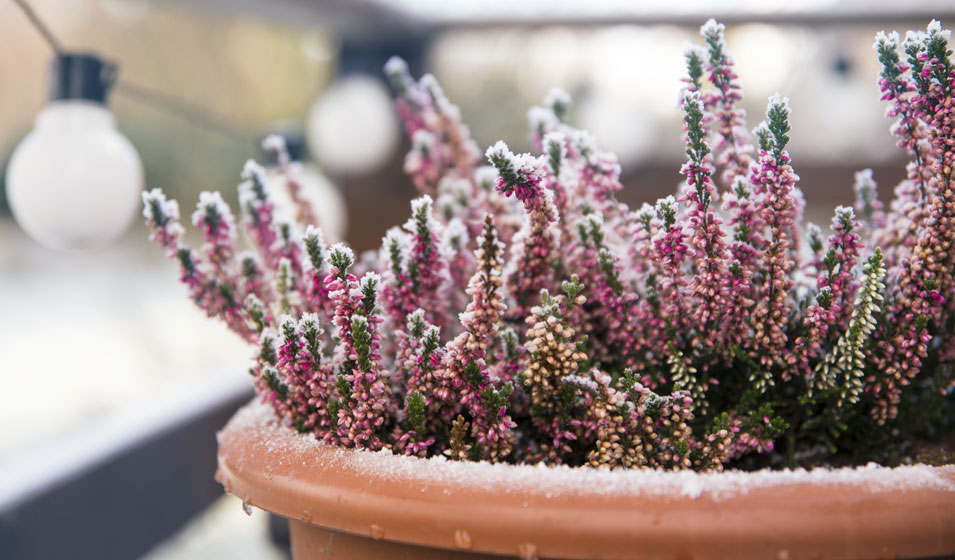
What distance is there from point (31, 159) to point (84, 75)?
0.45 ft

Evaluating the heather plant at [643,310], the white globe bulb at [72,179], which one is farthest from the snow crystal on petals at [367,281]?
the white globe bulb at [72,179]

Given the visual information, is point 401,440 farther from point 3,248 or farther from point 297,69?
point 297,69

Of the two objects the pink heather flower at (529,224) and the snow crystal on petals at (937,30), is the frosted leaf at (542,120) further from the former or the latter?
the snow crystal on petals at (937,30)

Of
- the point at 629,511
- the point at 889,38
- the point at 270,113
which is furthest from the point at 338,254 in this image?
the point at 270,113

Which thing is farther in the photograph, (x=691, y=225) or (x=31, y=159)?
(x=31, y=159)

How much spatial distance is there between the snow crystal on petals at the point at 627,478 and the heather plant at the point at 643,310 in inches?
2.2

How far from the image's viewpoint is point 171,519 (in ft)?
6.07

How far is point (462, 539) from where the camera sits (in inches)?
14.6

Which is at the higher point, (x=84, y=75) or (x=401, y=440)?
(x=84, y=75)

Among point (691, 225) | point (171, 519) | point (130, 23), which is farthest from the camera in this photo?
point (130, 23)

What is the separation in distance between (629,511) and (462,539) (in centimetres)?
9

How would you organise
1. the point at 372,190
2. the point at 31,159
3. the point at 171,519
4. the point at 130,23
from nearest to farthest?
the point at 31,159
the point at 171,519
the point at 130,23
the point at 372,190

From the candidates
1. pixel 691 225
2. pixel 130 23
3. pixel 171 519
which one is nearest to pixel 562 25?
pixel 130 23

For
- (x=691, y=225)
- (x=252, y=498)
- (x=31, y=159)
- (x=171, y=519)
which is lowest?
(x=171, y=519)
